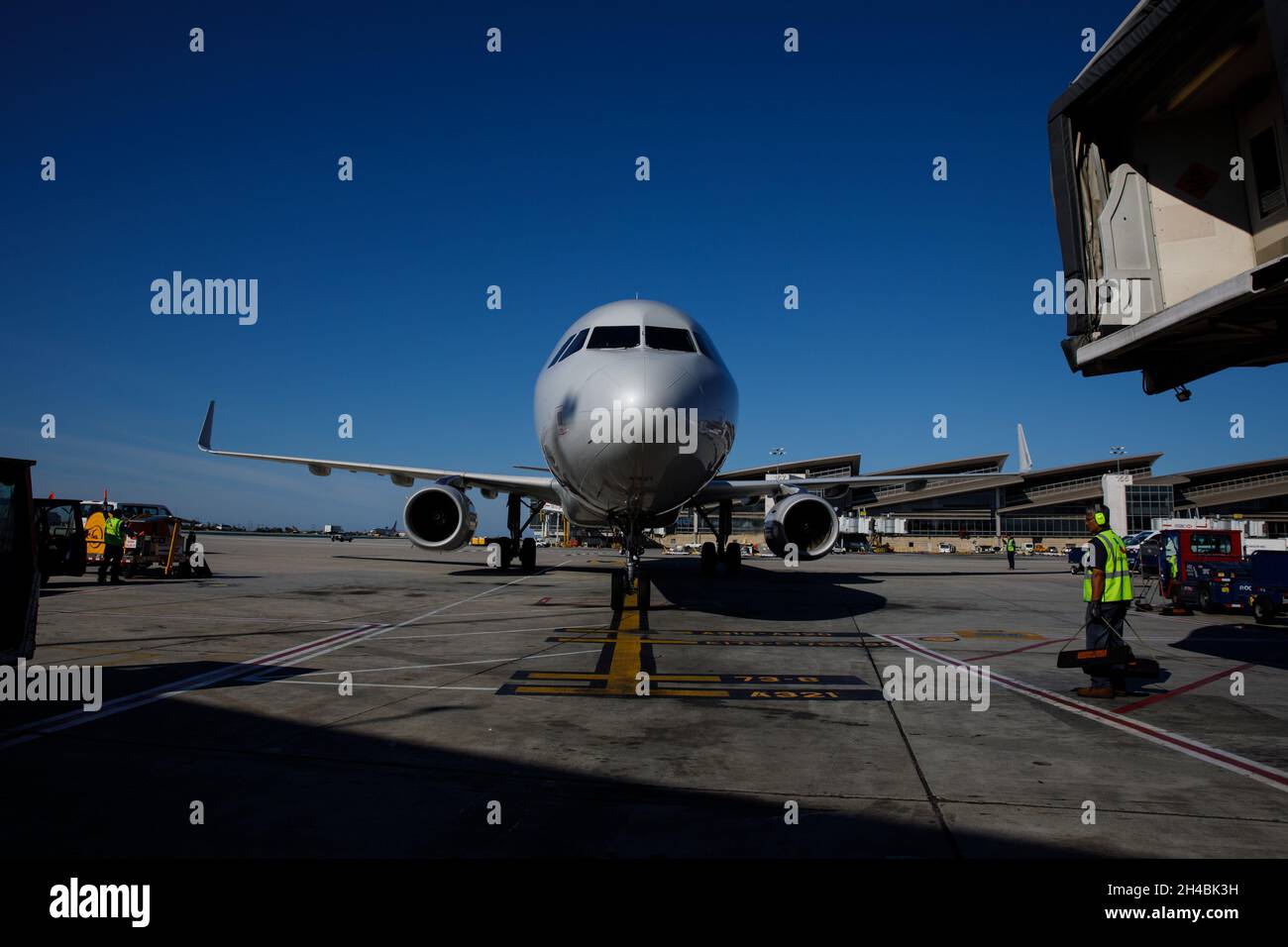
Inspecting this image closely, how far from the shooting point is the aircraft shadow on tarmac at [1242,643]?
931 cm

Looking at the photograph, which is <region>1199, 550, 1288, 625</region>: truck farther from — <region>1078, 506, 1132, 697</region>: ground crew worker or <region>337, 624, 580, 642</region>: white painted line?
<region>337, 624, 580, 642</region>: white painted line

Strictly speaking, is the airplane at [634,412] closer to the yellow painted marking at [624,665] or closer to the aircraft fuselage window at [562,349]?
the aircraft fuselage window at [562,349]

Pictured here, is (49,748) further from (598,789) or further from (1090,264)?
(1090,264)

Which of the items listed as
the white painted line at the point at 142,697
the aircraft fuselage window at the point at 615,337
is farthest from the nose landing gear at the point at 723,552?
the white painted line at the point at 142,697

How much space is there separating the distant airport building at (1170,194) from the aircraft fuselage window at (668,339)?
5137 millimetres

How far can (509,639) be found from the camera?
959 cm

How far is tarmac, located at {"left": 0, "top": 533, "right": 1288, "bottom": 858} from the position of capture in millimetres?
3303

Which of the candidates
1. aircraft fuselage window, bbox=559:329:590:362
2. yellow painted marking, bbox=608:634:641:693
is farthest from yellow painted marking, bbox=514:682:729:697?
aircraft fuselage window, bbox=559:329:590:362

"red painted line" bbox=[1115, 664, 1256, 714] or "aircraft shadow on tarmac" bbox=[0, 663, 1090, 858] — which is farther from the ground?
"aircraft shadow on tarmac" bbox=[0, 663, 1090, 858]

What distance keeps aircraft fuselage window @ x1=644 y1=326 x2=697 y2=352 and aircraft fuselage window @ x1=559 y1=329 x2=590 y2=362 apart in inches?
41.2

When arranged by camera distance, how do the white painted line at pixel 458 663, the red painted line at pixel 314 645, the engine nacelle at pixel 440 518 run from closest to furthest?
the white painted line at pixel 458 663 → the red painted line at pixel 314 645 → the engine nacelle at pixel 440 518
